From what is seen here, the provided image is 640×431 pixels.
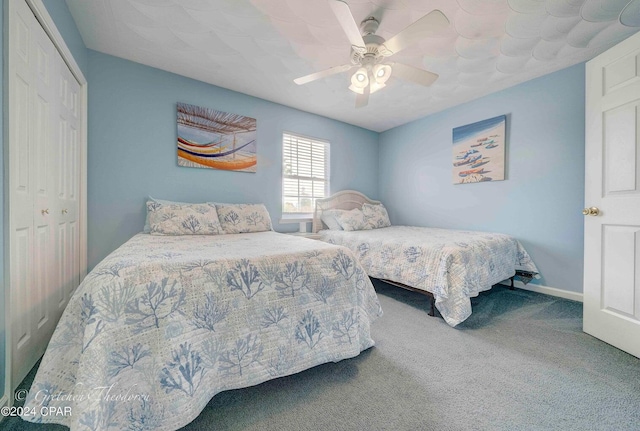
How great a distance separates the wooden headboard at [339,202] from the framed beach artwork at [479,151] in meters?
1.49

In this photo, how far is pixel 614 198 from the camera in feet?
5.57

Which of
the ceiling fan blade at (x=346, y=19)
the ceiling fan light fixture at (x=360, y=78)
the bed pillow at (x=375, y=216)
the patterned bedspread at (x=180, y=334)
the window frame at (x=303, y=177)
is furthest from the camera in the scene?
the bed pillow at (x=375, y=216)

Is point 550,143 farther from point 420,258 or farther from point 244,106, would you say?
point 244,106

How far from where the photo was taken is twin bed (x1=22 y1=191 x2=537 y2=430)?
3.01ft

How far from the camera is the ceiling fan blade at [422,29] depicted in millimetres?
1470

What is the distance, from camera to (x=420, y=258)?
230cm

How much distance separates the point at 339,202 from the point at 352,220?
631mm

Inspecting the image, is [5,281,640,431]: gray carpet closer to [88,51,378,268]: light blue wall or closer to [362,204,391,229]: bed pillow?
[88,51,378,268]: light blue wall

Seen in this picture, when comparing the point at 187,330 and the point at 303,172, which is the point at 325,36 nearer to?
the point at 303,172

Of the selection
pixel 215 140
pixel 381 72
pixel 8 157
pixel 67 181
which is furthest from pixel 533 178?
pixel 67 181

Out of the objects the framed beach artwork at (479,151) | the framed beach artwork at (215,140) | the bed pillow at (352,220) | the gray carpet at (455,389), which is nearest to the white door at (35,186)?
the gray carpet at (455,389)

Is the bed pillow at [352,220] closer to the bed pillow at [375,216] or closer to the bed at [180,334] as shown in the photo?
the bed pillow at [375,216]

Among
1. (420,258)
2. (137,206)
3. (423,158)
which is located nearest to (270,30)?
(137,206)

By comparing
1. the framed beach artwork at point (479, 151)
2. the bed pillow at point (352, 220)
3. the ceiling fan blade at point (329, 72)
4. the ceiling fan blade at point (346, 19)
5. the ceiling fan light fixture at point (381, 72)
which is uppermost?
the ceiling fan blade at point (346, 19)
